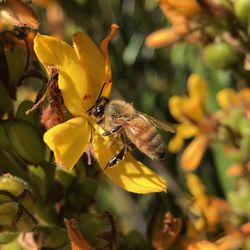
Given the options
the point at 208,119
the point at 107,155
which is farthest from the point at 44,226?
the point at 208,119

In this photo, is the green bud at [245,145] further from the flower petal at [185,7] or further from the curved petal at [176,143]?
the curved petal at [176,143]

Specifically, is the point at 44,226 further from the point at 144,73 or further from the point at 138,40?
the point at 144,73

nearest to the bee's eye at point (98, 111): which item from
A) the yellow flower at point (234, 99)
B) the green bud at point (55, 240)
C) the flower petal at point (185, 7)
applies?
the green bud at point (55, 240)

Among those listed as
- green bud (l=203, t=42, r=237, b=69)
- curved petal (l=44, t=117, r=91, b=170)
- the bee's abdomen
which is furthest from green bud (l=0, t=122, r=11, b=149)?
green bud (l=203, t=42, r=237, b=69)

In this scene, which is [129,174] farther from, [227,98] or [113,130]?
[227,98]

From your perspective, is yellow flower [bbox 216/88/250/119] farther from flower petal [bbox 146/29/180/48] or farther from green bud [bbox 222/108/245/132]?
flower petal [bbox 146/29/180/48]

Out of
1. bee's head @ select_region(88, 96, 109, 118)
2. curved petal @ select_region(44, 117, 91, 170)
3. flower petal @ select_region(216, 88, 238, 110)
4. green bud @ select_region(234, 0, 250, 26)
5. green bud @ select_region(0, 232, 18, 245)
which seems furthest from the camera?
flower petal @ select_region(216, 88, 238, 110)
